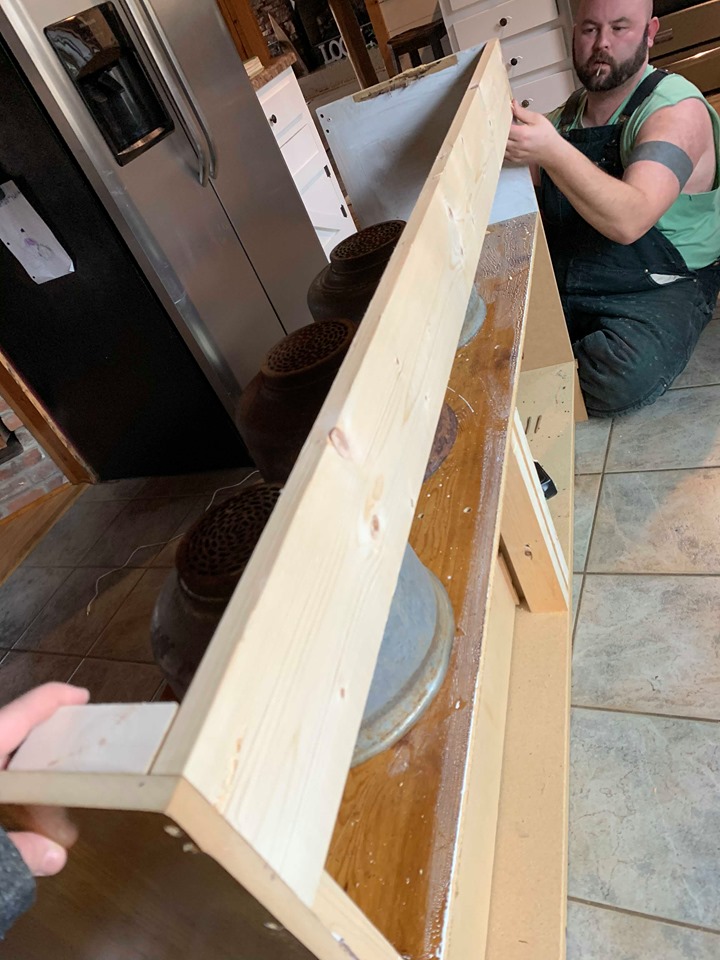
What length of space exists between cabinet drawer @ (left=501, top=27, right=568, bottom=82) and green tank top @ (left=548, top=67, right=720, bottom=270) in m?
1.74

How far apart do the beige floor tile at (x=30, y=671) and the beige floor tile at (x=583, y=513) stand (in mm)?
1363

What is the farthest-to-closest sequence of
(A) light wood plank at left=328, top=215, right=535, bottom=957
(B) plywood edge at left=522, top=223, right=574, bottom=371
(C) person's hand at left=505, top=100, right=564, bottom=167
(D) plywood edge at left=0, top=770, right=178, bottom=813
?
1. (B) plywood edge at left=522, top=223, right=574, bottom=371
2. (C) person's hand at left=505, top=100, right=564, bottom=167
3. (A) light wood plank at left=328, top=215, right=535, bottom=957
4. (D) plywood edge at left=0, top=770, right=178, bottom=813

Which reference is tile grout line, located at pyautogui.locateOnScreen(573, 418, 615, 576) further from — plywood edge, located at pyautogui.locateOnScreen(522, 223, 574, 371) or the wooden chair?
the wooden chair

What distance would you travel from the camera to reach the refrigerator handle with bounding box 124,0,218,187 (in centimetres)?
170

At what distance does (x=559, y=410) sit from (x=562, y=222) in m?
0.57

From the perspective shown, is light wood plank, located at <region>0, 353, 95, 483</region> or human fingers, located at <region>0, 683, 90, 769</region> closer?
human fingers, located at <region>0, 683, 90, 769</region>

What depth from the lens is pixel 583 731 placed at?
4.07 feet

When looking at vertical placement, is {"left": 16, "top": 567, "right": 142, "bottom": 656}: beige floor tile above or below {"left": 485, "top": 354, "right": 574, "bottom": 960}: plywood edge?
below

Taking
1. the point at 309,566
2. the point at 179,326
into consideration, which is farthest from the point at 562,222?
the point at 309,566

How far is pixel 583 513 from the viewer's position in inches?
65.4

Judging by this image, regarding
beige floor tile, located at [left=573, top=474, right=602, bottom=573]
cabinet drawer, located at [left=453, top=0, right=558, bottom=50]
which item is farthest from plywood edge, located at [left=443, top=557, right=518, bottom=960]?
cabinet drawer, located at [left=453, top=0, right=558, bottom=50]

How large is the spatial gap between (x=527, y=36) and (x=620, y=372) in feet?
7.87

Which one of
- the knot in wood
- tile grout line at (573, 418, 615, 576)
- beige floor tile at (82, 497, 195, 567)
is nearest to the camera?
the knot in wood

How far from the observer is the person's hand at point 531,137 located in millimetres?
1375
